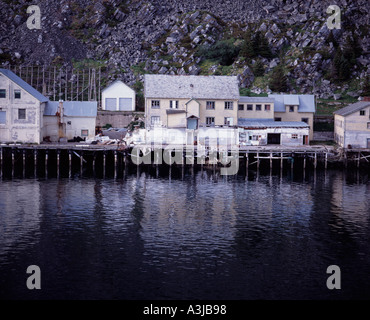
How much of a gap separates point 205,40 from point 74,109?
1915 inches

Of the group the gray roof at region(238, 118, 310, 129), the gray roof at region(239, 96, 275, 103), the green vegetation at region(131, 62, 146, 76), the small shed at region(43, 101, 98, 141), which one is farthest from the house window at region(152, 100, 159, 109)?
the green vegetation at region(131, 62, 146, 76)

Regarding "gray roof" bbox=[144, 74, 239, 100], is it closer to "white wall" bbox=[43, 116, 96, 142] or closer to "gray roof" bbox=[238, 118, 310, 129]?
"gray roof" bbox=[238, 118, 310, 129]

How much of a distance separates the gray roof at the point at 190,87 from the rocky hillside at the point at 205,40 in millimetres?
19599

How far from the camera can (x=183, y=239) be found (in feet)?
143

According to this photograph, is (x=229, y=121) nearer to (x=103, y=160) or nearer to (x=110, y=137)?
(x=110, y=137)

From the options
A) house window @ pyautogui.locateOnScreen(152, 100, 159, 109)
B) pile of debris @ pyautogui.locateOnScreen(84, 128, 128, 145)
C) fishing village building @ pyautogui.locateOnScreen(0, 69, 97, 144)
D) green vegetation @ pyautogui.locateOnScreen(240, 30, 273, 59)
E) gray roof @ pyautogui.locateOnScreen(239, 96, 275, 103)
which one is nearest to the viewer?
fishing village building @ pyautogui.locateOnScreen(0, 69, 97, 144)

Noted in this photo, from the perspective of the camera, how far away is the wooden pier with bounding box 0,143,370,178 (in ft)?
239

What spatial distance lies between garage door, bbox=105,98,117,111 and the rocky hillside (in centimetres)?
1528

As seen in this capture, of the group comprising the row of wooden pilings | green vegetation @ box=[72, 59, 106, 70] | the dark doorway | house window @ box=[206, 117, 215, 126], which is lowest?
the row of wooden pilings

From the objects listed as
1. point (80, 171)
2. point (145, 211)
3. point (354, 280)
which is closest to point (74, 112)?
point (80, 171)

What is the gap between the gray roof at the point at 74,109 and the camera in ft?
261

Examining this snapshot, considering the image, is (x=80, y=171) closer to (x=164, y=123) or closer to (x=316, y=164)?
(x=164, y=123)

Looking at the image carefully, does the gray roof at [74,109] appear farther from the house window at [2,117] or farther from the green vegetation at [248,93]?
the green vegetation at [248,93]
